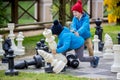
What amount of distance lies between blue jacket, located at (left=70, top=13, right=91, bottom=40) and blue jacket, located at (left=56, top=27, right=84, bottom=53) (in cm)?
28

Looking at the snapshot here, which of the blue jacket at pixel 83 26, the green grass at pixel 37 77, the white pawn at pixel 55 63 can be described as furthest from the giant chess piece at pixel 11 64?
the blue jacket at pixel 83 26

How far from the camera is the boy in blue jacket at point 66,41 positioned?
9109mm

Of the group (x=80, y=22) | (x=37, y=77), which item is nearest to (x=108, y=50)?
(x=80, y=22)

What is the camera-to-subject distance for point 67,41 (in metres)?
9.12

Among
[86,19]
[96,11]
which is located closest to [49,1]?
[96,11]

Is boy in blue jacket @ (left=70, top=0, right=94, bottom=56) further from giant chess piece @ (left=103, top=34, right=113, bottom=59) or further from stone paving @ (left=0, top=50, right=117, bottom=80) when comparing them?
giant chess piece @ (left=103, top=34, right=113, bottom=59)

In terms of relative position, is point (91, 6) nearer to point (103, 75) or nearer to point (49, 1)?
point (49, 1)

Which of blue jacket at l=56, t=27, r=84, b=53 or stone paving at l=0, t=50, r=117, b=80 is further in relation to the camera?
blue jacket at l=56, t=27, r=84, b=53

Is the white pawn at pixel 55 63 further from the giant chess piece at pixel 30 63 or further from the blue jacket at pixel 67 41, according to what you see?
the giant chess piece at pixel 30 63

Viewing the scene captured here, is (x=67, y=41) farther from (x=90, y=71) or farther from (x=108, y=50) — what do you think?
(x=108, y=50)

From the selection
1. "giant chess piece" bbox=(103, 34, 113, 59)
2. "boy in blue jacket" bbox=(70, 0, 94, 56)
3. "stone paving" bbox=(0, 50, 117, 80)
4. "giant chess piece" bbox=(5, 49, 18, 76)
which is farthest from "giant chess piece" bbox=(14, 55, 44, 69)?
"giant chess piece" bbox=(103, 34, 113, 59)

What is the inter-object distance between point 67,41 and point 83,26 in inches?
31.8

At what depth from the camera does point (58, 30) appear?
9.14 metres

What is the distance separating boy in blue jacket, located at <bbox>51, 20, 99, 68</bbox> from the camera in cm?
911
